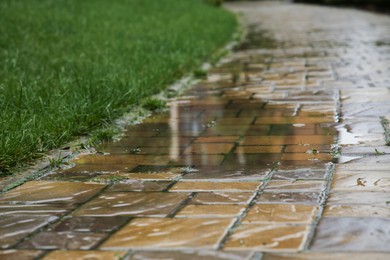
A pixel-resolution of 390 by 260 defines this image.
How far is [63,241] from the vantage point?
232 cm

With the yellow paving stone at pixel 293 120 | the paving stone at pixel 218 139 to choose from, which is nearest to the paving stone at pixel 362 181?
the paving stone at pixel 218 139

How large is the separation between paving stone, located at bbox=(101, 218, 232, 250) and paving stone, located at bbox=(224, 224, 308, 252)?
6 centimetres

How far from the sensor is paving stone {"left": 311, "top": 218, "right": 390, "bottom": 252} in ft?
7.04

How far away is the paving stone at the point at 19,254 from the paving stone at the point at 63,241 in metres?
0.04

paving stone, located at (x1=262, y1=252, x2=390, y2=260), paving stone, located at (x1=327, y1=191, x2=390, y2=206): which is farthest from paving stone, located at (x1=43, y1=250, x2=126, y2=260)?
paving stone, located at (x1=327, y1=191, x2=390, y2=206)

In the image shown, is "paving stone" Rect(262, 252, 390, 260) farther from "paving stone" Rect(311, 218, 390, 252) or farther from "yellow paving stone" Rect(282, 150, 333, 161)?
"yellow paving stone" Rect(282, 150, 333, 161)

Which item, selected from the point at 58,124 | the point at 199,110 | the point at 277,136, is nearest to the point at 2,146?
the point at 58,124

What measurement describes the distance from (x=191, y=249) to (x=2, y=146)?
58.4 inches

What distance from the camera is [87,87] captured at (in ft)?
16.5

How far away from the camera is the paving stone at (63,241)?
89.3 inches

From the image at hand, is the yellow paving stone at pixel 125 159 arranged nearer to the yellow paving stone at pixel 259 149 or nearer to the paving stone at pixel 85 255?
the yellow paving stone at pixel 259 149

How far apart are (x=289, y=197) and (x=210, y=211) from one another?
32 cm

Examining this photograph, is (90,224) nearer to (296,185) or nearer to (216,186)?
(216,186)

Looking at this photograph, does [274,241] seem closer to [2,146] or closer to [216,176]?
[216,176]
